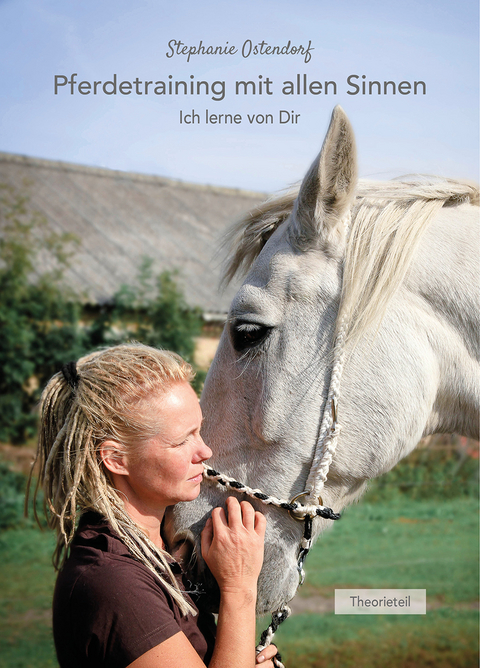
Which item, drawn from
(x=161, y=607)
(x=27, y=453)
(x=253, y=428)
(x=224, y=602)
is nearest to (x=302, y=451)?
(x=253, y=428)

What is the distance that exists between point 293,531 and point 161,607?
474mm

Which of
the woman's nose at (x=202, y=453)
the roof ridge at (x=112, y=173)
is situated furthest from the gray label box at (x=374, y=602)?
the roof ridge at (x=112, y=173)

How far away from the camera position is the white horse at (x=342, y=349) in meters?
1.45

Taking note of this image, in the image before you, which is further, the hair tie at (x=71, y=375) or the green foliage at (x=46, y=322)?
the green foliage at (x=46, y=322)

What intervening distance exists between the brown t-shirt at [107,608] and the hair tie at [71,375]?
1.18 feet

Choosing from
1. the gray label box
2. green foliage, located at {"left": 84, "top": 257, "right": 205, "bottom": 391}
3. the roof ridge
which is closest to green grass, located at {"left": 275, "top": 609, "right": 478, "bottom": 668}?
the gray label box

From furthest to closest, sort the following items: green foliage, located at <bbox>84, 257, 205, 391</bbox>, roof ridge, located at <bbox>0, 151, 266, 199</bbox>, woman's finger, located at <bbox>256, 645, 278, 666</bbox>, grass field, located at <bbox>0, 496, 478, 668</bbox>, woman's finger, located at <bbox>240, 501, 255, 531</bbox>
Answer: roof ridge, located at <bbox>0, 151, 266, 199</bbox>
green foliage, located at <bbox>84, 257, 205, 391</bbox>
grass field, located at <bbox>0, 496, 478, 668</bbox>
woman's finger, located at <bbox>256, 645, 278, 666</bbox>
woman's finger, located at <bbox>240, 501, 255, 531</bbox>

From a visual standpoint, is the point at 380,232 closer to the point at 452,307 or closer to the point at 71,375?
the point at 452,307

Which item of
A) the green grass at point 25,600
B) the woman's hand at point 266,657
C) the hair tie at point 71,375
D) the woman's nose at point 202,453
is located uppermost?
the hair tie at point 71,375

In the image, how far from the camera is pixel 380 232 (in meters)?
1.49

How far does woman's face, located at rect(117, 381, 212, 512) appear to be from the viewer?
132 cm

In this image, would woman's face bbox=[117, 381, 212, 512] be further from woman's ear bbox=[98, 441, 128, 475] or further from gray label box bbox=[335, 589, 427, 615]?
gray label box bbox=[335, 589, 427, 615]

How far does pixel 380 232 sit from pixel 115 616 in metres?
1.15

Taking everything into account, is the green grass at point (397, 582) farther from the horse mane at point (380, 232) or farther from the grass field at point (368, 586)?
the horse mane at point (380, 232)
